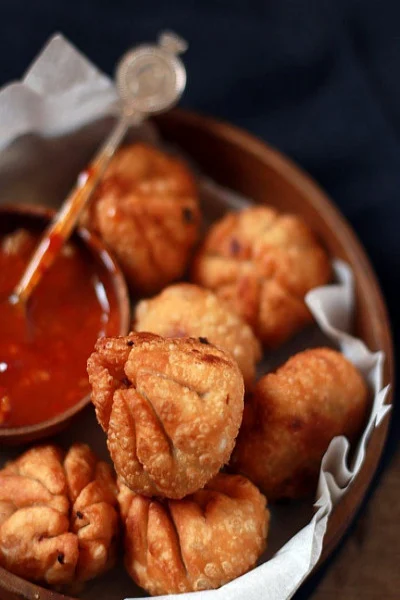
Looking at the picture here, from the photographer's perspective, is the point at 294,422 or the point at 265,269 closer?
the point at 294,422

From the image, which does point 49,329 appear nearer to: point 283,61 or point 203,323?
point 203,323

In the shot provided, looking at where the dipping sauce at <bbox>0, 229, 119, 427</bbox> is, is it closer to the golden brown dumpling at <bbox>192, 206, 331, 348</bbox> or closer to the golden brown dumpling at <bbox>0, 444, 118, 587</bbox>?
the golden brown dumpling at <bbox>0, 444, 118, 587</bbox>

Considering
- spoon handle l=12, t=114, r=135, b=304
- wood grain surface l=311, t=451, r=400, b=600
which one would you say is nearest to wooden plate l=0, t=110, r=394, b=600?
spoon handle l=12, t=114, r=135, b=304

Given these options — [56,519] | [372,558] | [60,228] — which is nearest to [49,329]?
[60,228]

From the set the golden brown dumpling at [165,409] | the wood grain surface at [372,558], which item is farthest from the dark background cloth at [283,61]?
the golden brown dumpling at [165,409]

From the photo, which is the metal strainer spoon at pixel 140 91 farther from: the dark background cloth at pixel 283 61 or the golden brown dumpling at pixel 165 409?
the golden brown dumpling at pixel 165 409
